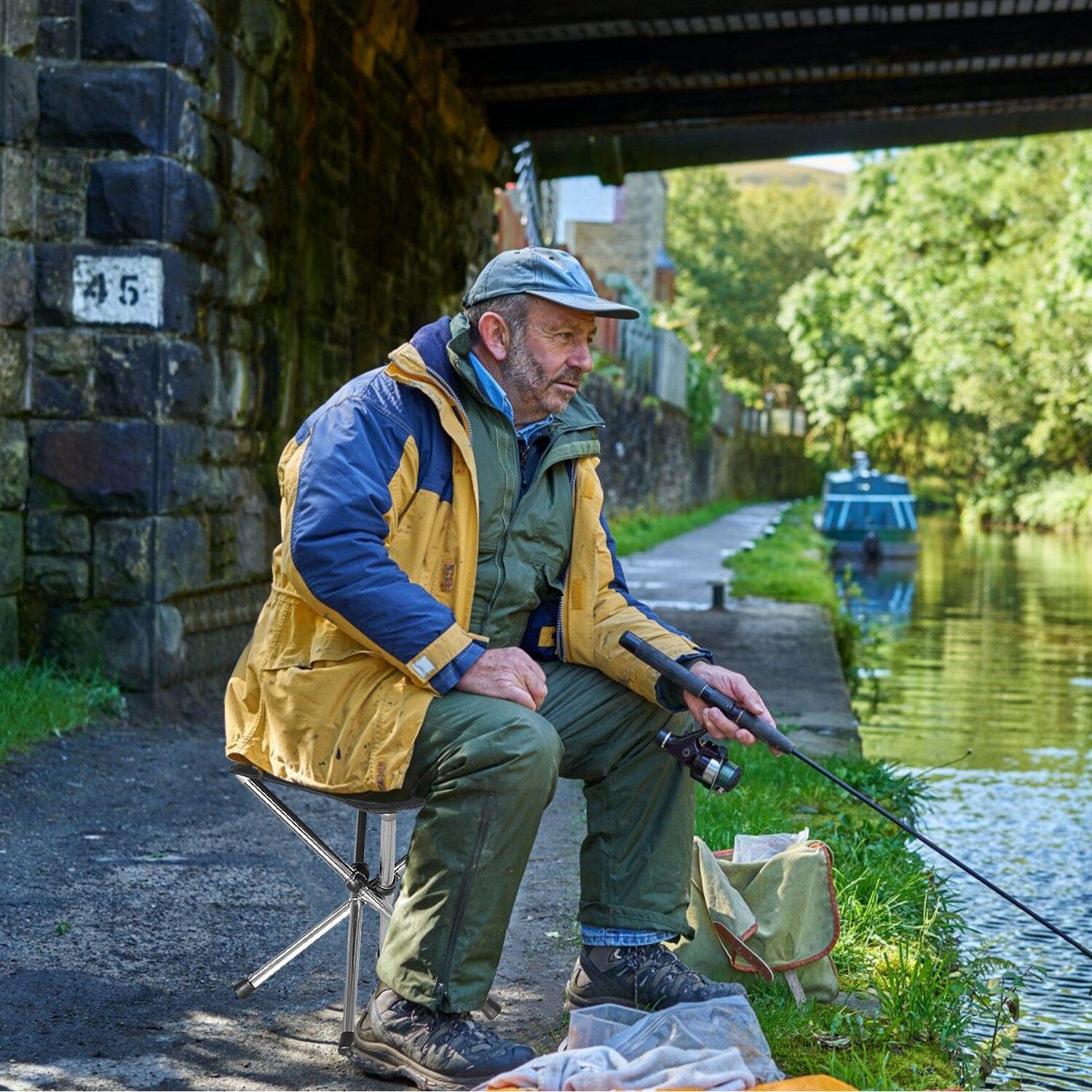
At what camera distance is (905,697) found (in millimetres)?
10203

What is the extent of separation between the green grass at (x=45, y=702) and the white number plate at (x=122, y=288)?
1411 millimetres

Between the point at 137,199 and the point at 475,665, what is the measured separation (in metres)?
3.94

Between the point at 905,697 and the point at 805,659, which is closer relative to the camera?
the point at 805,659

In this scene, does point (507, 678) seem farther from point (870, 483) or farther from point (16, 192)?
point (870, 483)

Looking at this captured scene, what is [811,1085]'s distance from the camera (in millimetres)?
2885

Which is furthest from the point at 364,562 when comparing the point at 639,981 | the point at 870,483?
the point at 870,483

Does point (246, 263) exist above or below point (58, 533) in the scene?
above

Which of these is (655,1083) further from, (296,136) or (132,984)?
(296,136)

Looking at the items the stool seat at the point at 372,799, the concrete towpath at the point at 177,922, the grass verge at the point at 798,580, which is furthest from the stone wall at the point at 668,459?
the stool seat at the point at 372,799

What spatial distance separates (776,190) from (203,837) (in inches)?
2665

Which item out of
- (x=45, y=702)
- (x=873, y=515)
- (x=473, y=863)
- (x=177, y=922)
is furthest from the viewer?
(x=873, y=515)

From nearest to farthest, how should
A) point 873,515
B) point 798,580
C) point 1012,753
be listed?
point 1012,753 < point 798,580 < point 873,515

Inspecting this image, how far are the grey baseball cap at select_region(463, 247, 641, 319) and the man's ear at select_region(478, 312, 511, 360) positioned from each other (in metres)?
0.05

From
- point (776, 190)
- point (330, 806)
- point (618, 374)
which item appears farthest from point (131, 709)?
point (776, 190)
